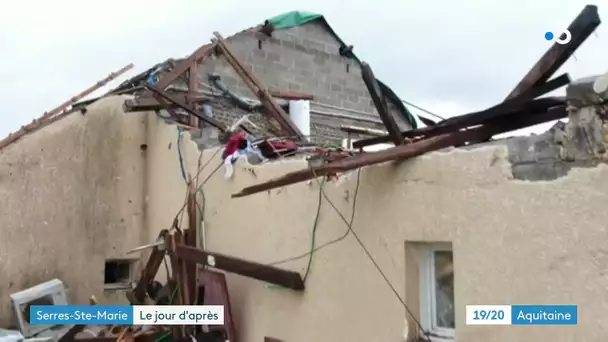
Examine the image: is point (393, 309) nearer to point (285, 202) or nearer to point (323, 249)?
point (323, 249)

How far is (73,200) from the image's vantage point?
8.50m

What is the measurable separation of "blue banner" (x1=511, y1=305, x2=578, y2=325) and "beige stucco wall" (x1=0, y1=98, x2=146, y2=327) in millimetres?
6115

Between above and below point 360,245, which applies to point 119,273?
below

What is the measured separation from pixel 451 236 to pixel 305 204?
169 cm

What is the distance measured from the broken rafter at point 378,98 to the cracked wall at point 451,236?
20 cm

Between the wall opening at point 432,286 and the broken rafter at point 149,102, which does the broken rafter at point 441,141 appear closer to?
the wall opening at point 432,286

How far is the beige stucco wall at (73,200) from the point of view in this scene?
812 cm

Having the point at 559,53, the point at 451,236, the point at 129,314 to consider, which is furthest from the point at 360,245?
the point at 129,314

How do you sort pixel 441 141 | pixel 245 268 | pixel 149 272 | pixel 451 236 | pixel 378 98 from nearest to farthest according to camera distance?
pixel 451 236
pixel 441 141
pixel 378 98
pixel 245 268
pixel 149 272

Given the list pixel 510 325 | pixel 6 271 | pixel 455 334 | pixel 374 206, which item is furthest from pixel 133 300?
pixel 510 325

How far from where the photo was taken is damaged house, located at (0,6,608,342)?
359cm

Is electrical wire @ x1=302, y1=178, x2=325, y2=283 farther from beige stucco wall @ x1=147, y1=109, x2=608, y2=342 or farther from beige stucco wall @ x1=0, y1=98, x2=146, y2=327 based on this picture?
beige stucco wall @ x1=0, y1=98, x2=146, y2=327

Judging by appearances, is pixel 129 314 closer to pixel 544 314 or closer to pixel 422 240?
pixel 422 240

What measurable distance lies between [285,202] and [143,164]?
12.3 ft
